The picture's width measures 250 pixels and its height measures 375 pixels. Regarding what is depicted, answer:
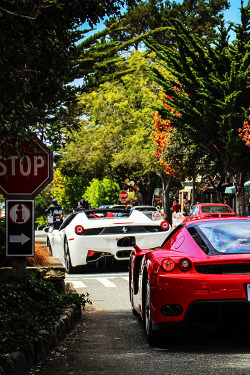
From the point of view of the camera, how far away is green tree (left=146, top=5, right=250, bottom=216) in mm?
29891

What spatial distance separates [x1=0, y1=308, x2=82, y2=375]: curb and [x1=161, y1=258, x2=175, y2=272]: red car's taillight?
1.31 m

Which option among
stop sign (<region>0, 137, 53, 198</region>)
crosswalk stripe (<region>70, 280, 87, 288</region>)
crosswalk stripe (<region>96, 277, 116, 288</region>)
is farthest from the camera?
crosswalk stripe (<region>96, 277, 116, 288</region>)

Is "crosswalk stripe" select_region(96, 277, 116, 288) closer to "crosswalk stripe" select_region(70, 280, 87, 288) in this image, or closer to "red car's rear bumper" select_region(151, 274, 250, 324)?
"crosswalk stripe" select_region(70, 280, 87, 288)

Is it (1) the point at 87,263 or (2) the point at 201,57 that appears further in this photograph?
(2) the point at 201,57

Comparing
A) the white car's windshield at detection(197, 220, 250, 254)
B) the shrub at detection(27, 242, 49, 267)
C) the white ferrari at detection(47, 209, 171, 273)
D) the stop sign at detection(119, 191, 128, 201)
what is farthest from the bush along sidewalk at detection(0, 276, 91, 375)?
the stop sign at detection(119, 191, 128, 201)

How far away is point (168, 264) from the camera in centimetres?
662

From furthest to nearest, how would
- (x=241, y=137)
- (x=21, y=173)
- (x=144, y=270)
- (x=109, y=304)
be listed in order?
(x=241, y=137), (x=109, y=304), (x=21, y=173), (x=144, y=270)

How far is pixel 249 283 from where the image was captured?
632cm

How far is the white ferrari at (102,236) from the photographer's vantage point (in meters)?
14.4

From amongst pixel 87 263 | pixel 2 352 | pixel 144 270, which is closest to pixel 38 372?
pixel 2 352

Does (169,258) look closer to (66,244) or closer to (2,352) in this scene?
(2,352)

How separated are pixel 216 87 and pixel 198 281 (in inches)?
980

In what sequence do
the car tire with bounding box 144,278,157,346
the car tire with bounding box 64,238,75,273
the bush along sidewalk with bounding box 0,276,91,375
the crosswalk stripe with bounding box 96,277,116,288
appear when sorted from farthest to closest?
the car tire with bounding box 64,238,75,273 < the crosswalk stripe with bounding box 96,277,116,288 < the car tire with bounding box 144,278,157,346 < the bush along sidewalk with bounding box 0,276,91,375

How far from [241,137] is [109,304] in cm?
2039
